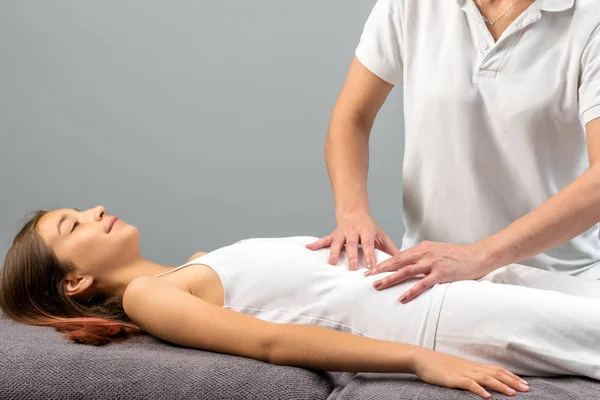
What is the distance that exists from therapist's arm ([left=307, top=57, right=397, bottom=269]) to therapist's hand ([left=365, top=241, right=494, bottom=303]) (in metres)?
0.20

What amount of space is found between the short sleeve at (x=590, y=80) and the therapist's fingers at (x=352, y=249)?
0.56 m

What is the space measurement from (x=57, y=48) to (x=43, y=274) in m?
1.97

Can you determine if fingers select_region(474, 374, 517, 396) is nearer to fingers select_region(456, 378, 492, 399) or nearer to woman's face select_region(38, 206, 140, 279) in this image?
fingers select_region(456, 378, 492, 399)

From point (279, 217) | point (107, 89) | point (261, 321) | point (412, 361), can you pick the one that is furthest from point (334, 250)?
point (107, 89)

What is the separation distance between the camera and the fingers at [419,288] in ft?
5.34

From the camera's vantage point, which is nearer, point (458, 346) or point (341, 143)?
point (458, 346)

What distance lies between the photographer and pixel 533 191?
73.0 inches

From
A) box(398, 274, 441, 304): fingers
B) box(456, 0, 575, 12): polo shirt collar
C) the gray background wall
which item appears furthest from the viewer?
the gray background wall

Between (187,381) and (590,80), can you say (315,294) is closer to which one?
(187,381)

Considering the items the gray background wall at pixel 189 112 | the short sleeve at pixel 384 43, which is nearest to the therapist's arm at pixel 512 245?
the short sleeve at pixel 384 43

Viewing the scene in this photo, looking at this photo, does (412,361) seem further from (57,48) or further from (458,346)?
(57,48)

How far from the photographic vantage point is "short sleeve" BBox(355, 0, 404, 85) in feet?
6.52

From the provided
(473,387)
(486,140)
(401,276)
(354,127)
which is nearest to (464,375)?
(473,387)

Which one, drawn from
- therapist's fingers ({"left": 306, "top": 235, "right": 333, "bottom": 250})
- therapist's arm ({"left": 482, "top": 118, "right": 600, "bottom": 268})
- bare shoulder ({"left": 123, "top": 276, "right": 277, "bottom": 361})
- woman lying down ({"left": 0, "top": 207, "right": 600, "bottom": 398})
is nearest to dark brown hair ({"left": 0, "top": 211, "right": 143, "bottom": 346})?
woman lying down ({"left": 0, "top": 207, "right": 600, "bottom": 398})
